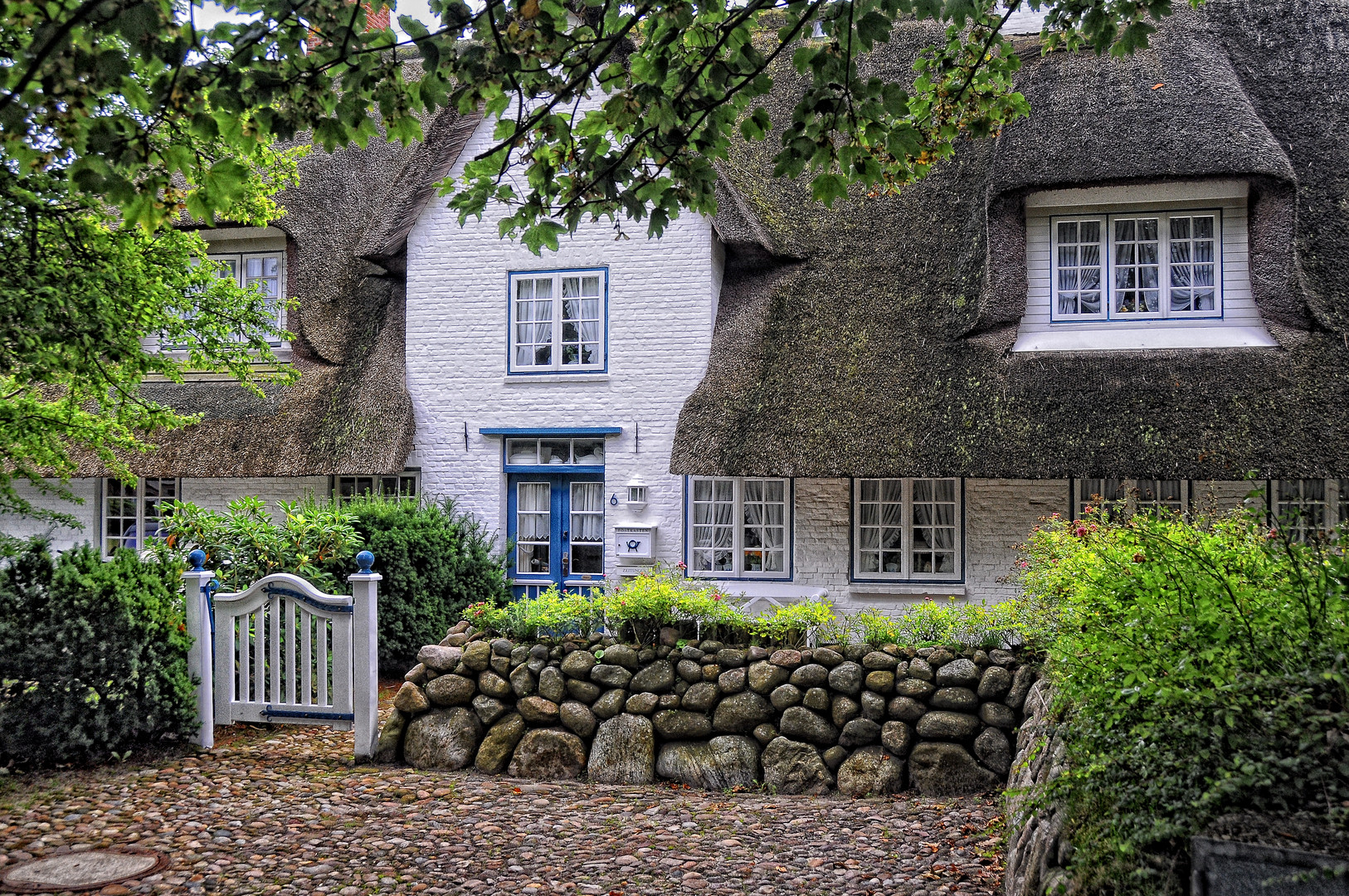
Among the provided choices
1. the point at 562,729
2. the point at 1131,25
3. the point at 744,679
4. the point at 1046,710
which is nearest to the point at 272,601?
the point at 562,729

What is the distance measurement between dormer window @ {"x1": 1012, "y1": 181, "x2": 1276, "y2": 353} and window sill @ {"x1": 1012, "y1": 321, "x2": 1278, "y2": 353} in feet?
0.04

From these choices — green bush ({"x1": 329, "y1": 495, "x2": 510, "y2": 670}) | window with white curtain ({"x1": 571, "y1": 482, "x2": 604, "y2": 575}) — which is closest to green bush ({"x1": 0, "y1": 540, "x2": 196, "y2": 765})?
green bush ({"x1": 329, "y1": 495, "x2": 510, "y2": 670})

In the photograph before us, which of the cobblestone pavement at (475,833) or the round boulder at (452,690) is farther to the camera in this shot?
the round boulder at (452,690)

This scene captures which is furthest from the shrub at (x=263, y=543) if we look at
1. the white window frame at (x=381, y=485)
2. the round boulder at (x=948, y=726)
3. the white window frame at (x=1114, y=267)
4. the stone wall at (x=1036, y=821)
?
the white window frame at (x=1114, y=267)

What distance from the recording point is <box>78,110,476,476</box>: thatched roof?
12.8 m

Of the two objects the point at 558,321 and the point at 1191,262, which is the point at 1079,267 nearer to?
the point at 1191,262

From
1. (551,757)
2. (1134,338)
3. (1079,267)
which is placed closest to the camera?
(551,757)

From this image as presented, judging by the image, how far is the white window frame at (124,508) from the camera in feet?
47.4

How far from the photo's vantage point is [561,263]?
42.6 ft

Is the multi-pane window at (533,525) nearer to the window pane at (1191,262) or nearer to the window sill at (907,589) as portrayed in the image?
the window sill at (907,589)

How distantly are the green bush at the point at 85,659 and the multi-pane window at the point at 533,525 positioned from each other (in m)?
5.62

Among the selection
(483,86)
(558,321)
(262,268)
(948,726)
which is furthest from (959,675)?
(262,268)

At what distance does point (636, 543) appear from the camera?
12328 mm

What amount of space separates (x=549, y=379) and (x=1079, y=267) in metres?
6.53
